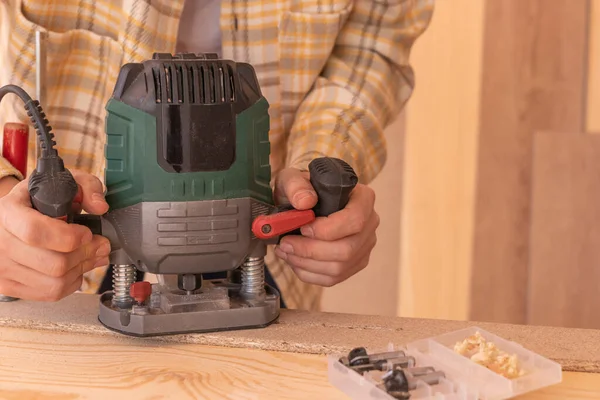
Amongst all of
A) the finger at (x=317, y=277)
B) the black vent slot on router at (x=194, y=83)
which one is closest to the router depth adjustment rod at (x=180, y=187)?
the black vent slot on router at (x=194, y=83)

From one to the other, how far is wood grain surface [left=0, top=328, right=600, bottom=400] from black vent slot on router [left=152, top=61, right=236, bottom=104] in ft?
0.87

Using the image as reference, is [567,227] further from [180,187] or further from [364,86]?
[180,187]

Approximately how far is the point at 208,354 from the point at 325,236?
20 cm

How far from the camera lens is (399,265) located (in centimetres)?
237

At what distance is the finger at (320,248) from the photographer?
38.4 inches

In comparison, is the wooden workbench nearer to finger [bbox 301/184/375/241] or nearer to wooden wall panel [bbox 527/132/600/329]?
finger [bbox 301/184/375/241]

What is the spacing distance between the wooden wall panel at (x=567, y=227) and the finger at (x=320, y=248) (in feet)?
3.98

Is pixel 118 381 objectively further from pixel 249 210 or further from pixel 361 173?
pixel 361 173

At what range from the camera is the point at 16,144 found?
3.37 feet

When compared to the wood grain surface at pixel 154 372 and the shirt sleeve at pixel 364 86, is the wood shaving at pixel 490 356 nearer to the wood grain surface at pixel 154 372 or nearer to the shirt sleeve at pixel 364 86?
the wood grain surface at pixel 154 372

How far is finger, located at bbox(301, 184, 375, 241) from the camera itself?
0.95 m

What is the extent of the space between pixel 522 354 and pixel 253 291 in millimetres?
307

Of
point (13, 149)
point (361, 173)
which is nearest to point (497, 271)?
point (361, 173)

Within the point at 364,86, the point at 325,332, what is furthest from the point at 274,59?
the point at 325,332
